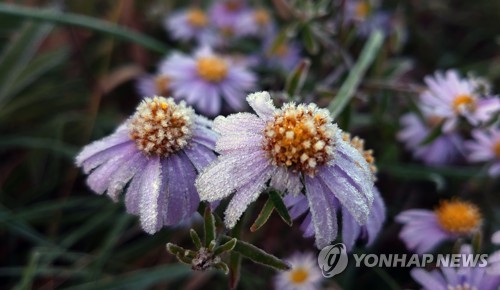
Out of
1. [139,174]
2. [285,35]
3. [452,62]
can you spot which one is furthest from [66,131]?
[452,62]

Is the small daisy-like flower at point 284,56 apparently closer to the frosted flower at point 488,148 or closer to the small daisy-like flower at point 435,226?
the frosted flower at point 488,148

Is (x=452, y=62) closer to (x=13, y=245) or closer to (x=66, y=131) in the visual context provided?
(x=66, y=131)

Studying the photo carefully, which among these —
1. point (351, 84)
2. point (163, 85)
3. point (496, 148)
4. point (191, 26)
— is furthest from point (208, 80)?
point (496, 148)

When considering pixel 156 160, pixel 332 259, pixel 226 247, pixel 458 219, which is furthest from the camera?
pixel 458 219

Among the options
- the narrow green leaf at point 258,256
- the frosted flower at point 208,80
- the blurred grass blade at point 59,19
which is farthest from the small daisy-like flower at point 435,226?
the blurred grass blade at point 59,19

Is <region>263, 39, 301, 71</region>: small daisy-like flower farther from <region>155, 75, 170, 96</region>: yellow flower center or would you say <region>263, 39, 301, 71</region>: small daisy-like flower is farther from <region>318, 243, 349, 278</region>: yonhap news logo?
<region>318, 243, 349, 278</region>: yonhap news logo

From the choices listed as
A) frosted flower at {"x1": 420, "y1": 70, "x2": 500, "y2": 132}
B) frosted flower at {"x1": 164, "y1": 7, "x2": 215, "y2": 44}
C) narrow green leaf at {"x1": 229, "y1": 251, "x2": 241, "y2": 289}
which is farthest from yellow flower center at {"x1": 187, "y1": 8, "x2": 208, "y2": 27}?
narrow green leaf at {"x1": 229, "y1": 251, "x2": 241, "y2": 289}

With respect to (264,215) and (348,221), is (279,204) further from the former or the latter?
(348,221)
